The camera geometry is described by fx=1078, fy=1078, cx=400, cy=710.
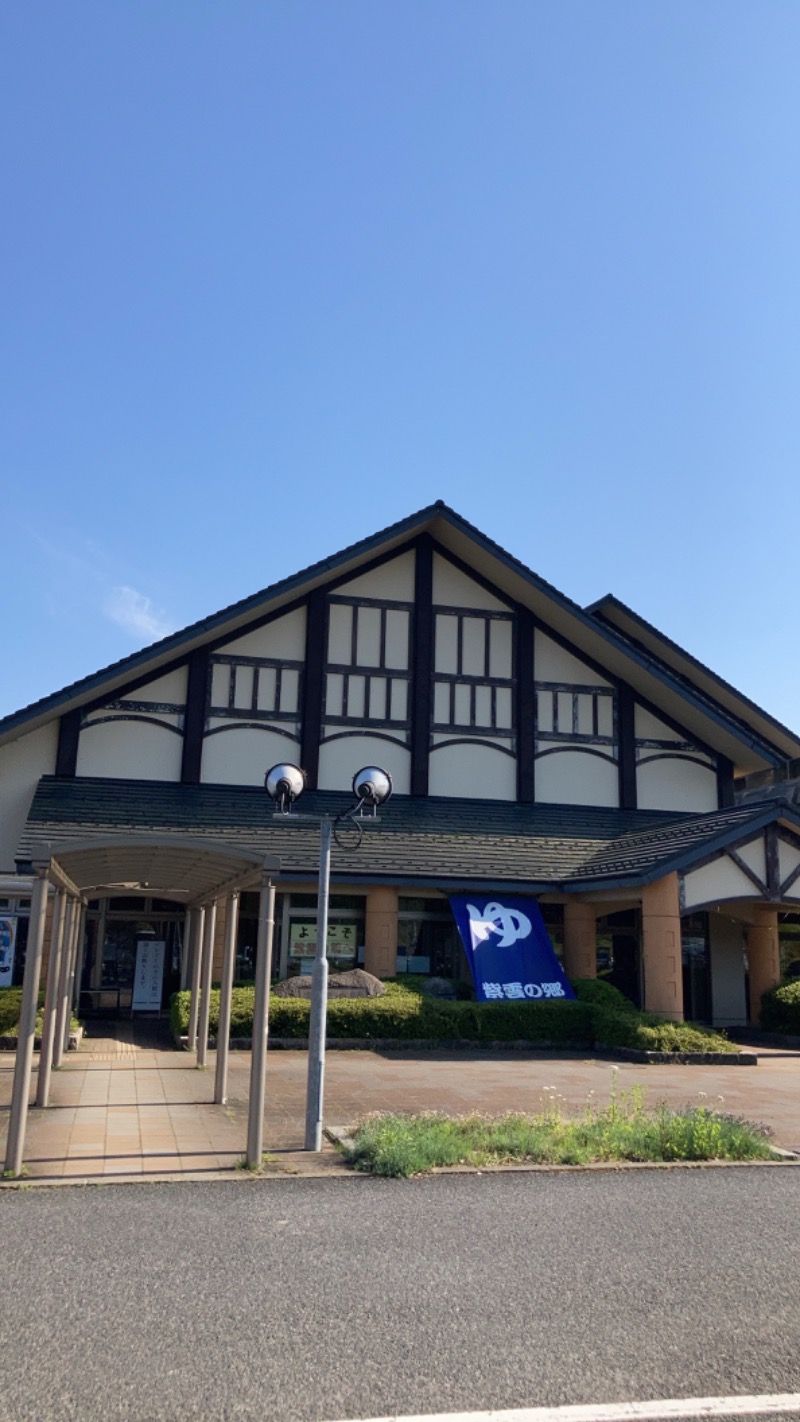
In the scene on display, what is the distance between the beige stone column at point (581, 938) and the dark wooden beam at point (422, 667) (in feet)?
14.3

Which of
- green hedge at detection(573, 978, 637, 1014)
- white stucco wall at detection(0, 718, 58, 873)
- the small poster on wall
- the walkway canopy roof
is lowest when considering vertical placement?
green hedge at detection(573, 978, 637, 1014)

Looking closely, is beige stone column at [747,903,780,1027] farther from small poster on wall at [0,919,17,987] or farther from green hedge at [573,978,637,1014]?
small poster on wall at [0,919,17,987]

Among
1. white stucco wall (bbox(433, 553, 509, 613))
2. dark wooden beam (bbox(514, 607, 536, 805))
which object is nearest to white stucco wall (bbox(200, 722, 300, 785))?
white stucco wall (bbox(433, 553, 509, 613))

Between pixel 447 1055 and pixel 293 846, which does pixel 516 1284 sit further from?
pixel 293 846

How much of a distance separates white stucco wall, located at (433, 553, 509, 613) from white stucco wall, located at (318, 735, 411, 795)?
3926 millimetres

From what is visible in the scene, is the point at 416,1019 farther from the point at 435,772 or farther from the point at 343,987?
the point at 435,772

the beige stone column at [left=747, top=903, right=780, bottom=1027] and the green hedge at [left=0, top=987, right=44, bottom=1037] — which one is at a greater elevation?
the beige stone column at [left=747, top=903, right=780, bottom=1027]

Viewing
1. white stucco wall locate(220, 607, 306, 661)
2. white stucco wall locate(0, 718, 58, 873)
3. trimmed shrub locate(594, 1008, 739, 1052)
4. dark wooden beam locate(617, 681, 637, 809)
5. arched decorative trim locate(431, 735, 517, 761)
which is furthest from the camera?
dark wooden beam locate(617, 681, 637, 809)

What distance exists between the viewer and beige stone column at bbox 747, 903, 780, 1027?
22453 mm

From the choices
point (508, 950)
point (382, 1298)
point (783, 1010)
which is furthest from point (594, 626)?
point (382, 1298)

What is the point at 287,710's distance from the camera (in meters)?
24.7

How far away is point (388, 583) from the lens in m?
26.0

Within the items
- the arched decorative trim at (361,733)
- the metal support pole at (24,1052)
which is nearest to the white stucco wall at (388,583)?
the arched decorative trim at (361,733)

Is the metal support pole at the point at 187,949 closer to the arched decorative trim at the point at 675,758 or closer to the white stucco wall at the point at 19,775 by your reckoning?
the white stucco wall at the point at 19,775
